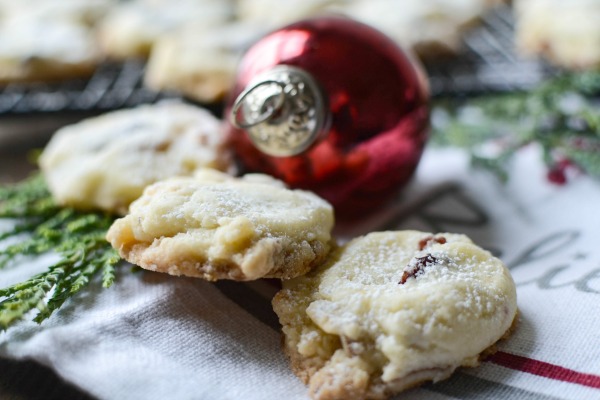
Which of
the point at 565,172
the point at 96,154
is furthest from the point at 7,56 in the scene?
the point at 565,172

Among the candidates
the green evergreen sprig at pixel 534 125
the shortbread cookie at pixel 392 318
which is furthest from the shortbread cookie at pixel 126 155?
A: the green evergreen sprig at pixel 534 125

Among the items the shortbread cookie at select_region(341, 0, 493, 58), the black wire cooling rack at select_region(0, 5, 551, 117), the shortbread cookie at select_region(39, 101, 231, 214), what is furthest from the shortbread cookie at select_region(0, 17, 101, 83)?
the shortbread cookie at select_region(341, 0, 493, 58)

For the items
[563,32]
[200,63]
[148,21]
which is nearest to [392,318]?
→ [200,63]

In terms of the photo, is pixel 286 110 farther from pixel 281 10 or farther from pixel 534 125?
pixel 281 10

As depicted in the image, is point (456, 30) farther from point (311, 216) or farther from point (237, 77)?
point (311, 216)

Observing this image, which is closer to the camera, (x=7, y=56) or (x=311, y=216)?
(x=311, y=216)

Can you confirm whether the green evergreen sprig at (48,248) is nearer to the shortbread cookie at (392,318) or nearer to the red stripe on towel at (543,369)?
the shortbread cookie at (392,318)
